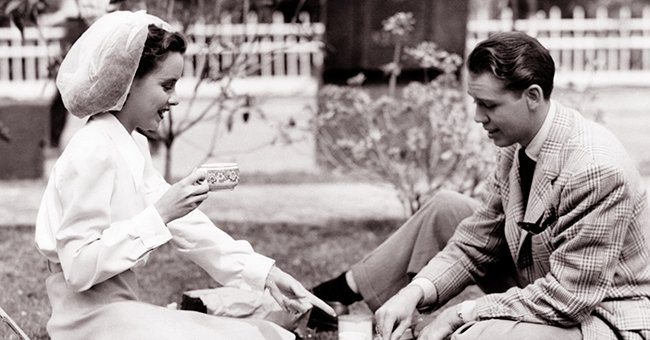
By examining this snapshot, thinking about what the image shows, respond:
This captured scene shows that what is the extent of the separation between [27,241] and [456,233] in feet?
11.0

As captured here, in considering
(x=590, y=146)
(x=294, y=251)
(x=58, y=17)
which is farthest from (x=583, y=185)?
(x=58, y=17)

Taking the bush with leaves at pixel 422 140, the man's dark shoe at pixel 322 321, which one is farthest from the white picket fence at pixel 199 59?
the man's dark shoe at pixel 322 321

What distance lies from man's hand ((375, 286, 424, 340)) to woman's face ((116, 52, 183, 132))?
101cm

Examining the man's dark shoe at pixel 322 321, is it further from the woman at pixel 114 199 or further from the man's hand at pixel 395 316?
the woman at pixel 114 199

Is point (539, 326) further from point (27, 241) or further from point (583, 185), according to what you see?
point (27, 241)

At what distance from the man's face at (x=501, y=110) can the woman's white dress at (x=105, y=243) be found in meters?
0.99

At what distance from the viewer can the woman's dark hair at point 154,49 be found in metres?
3.56

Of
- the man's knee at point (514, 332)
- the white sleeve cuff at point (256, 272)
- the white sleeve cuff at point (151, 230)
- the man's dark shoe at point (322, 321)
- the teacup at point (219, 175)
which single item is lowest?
the man's dark shoe at point (322, 321)

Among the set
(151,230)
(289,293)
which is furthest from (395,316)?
(151,230)

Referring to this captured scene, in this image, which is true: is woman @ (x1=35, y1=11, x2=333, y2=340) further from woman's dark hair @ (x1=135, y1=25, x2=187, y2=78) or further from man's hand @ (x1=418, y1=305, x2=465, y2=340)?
man's hand @ (x1=418, y1=305, x2=465, y2=340)

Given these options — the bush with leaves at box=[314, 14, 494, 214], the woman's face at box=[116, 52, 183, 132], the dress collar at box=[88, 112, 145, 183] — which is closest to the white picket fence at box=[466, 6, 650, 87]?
the bush with leaves at box=[314, 14, 494, 214]

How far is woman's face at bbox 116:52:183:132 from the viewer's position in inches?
141

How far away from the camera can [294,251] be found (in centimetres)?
648

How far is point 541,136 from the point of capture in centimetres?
372
